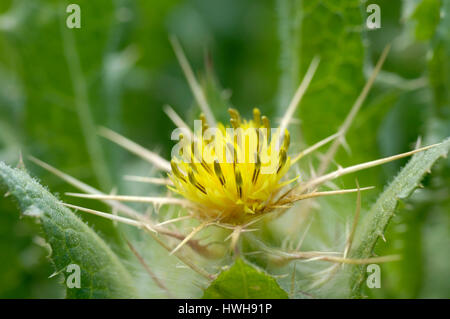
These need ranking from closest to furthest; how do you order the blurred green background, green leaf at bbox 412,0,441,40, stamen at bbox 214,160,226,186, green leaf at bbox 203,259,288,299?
green leaf at bbox 203,259,288,299, stamen at bbox 214,160,226,186, green leaf at bbox 412,0,441,40, the blurred green background

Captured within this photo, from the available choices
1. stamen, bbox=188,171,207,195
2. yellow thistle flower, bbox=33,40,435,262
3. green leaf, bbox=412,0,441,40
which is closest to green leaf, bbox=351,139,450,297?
yellow thistle flower, bbox=33,40,435,262

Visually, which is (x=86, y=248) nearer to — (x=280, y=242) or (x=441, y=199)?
(x=280, y=242)

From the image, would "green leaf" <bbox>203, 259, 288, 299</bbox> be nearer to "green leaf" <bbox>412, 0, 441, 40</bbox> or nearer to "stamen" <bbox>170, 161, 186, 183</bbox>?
"stamen" <bbox>170, 161, 186, 183</bbox>

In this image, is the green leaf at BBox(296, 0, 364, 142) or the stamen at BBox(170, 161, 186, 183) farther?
the green leaf at BBox(296, 0, 364, 142)

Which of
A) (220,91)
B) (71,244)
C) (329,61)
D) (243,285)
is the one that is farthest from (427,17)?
(71,244)

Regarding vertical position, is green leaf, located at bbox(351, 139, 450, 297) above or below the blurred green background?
below

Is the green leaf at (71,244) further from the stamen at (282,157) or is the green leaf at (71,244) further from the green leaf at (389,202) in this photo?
the green leaf at (389,202)

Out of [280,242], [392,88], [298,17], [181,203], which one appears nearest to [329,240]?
[280,242]
